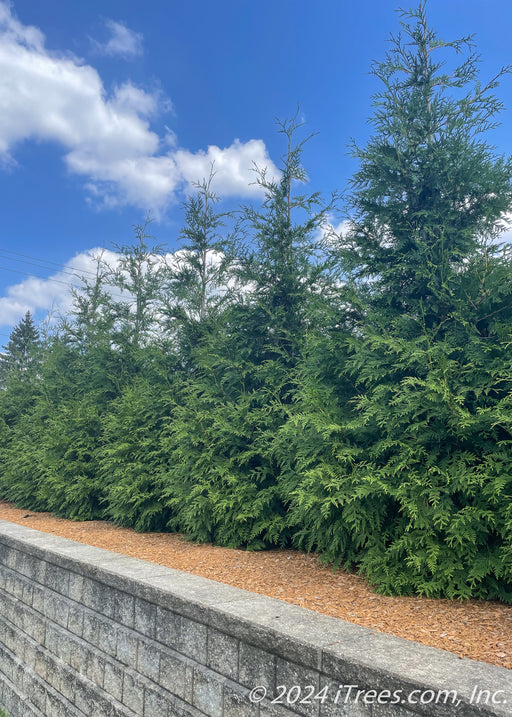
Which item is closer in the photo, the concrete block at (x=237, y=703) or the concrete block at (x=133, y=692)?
the concrete block at (x=237, y=703)

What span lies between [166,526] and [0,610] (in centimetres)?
227

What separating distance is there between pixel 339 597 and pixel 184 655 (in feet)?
4.26

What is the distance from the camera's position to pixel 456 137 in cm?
466

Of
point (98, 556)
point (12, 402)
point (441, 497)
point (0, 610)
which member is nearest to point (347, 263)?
point (441, 497)

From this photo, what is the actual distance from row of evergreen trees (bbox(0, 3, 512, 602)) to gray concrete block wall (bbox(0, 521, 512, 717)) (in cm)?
135

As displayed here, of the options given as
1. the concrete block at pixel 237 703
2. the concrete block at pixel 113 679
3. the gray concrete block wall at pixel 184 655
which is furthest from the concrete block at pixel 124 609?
the concrete block at pixel 237 703

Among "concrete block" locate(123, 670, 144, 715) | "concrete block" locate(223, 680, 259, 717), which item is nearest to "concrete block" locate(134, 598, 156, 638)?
"concrete block" locate(123, 670, 144, 715)

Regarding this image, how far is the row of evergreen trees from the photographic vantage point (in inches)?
147

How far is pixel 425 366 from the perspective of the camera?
411 centimetres

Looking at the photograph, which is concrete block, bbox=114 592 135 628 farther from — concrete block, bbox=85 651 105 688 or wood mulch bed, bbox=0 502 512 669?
wood mulch bed, bbox=0 502 512 669

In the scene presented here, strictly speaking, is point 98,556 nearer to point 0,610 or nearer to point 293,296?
point 0,610

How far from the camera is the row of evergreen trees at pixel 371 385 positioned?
12.3 ft

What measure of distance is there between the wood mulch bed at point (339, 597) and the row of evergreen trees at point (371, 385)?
0.18 meters

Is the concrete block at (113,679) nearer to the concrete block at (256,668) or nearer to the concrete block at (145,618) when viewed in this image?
the concrete block at (145,618)
